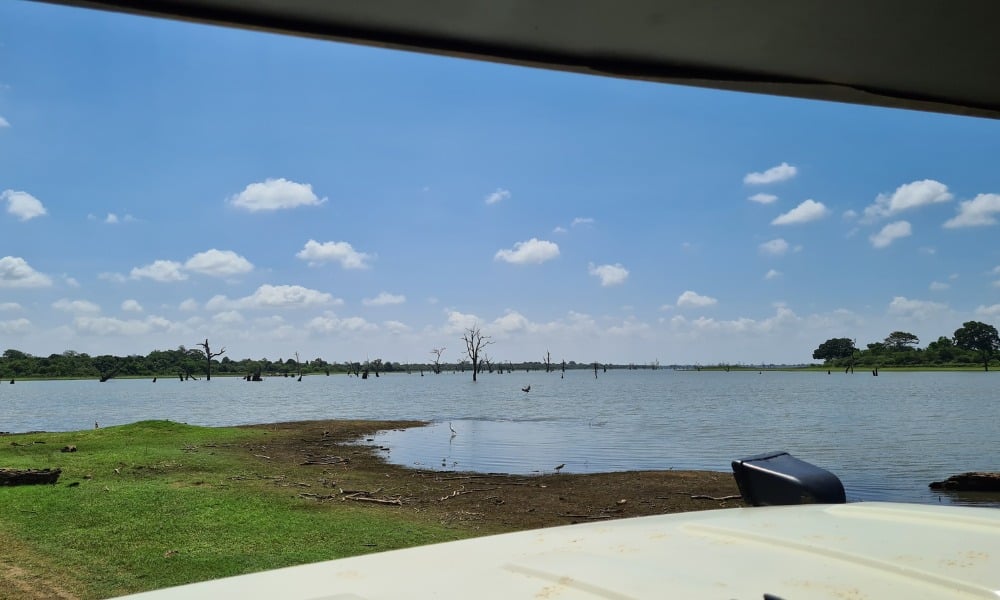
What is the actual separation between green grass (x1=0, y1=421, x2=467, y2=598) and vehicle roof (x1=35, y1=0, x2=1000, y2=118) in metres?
5.58

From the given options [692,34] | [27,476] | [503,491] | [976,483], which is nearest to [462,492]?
[503,491]

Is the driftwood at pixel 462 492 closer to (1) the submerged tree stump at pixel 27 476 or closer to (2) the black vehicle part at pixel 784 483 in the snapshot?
(1) the submerged tree stump at pixel 27 476

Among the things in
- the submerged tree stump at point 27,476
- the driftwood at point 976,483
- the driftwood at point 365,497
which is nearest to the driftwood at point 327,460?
the driftwood at point 365,497

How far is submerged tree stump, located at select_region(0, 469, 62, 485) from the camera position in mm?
11391

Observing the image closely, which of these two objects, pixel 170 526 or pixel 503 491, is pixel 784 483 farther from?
pixel 503 491

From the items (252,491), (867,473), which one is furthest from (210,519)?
(867,473)

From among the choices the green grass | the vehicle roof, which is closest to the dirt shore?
the green grass

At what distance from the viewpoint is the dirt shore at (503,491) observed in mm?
11281

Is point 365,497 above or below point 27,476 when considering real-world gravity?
below

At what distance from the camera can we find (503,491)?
13.6m

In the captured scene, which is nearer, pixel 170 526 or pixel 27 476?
pixel 170 526

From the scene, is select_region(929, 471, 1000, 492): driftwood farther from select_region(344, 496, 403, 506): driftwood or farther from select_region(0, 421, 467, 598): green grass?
select_region(344, 496, 403, 506): driftwood

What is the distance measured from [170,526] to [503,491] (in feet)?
21.1

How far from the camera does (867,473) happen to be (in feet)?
61.8
